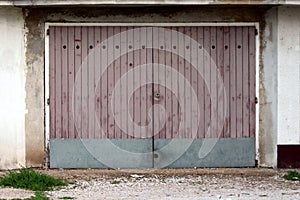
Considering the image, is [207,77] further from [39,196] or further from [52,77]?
[39,196]

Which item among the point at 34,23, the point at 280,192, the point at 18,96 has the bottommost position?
the point at 280,192

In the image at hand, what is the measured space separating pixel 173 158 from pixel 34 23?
10.2ft

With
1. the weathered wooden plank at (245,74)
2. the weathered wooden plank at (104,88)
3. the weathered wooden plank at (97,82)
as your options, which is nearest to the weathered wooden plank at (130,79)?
the weathered wooden plank at (104,88)

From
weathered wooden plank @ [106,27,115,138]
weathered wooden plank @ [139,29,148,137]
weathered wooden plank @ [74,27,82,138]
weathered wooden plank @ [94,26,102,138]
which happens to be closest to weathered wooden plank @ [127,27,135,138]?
weathered wooden plank @ [139,29,148,137]

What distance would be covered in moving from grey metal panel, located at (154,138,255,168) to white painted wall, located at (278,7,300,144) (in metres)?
0.61

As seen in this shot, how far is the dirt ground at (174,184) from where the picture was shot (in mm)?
10617

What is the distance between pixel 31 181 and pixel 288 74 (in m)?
4.52

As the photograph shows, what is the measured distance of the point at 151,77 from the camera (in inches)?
508

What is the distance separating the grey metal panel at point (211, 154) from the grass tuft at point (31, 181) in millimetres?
1998

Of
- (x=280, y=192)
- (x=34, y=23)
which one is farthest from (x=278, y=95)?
(x=34, y=23)

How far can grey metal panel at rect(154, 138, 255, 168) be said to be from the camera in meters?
12.9

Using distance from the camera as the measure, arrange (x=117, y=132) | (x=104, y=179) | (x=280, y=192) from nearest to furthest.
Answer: (x=280, y=192), (x=104, y=179), (x=117, y=132)

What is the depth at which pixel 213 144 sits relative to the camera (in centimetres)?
1298

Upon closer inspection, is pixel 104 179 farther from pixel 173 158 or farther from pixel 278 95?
pixel 278 95
